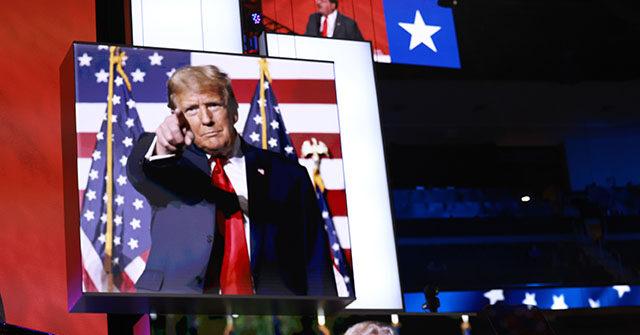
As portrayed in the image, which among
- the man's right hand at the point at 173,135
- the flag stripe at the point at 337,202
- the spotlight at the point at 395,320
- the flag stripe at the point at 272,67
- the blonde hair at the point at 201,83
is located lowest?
the spotlight at the point at 395,320

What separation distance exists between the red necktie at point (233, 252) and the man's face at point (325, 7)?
16.0ft

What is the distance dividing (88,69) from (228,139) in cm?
57

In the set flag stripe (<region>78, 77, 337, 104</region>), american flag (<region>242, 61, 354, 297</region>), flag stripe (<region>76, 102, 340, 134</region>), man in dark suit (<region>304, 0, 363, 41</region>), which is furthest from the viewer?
man in dark suit (<region>304, 0, 363, 41</region>)

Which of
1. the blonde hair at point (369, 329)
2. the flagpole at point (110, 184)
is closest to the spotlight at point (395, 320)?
the blonde hair at point (369, 329)

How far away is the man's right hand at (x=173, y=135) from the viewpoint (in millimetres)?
3764

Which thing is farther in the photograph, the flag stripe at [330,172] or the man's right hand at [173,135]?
the flag stripe at [330,172]

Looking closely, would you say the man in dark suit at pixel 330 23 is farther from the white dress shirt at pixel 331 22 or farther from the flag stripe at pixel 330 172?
the flag stripe at pixel 330 172

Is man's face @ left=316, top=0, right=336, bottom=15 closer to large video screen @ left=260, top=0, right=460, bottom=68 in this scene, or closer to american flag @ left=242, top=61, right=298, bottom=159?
large video screen @ left=260, top=0, right=460, bottom=68

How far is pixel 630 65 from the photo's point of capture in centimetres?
1445

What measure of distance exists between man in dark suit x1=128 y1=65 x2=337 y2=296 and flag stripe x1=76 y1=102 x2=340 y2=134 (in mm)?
37

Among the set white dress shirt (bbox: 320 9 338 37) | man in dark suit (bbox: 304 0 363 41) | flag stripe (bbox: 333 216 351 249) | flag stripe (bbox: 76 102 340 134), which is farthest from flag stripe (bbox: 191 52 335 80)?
white dress shirt (bbox: 320 9 338 37)

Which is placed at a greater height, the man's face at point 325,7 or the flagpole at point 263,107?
the man's face at point 325,7

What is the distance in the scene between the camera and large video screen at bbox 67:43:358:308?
3.55 meters

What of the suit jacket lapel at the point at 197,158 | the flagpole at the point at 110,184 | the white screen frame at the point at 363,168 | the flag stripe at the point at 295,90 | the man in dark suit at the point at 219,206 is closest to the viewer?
the flagpole at the point at 110,184
